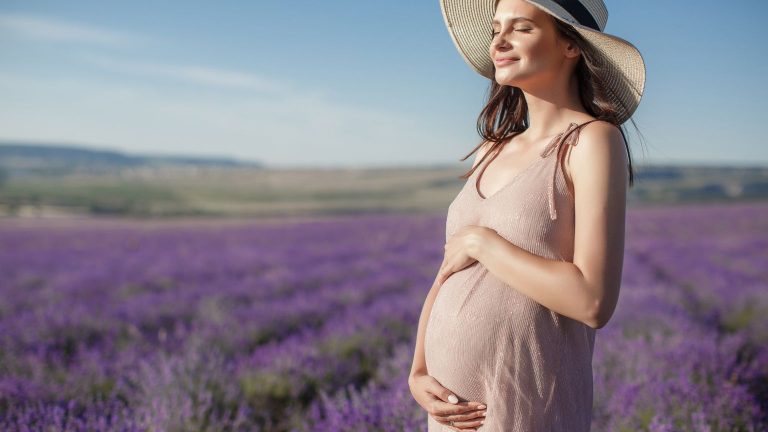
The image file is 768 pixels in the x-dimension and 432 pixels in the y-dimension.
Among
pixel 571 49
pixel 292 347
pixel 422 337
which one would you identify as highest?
pixel 571 49

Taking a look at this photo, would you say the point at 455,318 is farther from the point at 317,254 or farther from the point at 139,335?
the point at 317,254

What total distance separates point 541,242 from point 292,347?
305cm

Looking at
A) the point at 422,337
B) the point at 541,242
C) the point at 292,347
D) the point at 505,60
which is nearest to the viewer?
the point at 541,242

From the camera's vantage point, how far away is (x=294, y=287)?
7609 millimetres

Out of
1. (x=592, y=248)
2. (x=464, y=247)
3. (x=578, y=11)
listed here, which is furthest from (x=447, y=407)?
(x=578, y=11)

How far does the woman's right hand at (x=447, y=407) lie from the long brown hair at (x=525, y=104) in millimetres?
611

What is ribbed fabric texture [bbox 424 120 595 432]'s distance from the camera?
131 centimetres

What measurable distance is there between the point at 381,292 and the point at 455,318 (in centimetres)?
583

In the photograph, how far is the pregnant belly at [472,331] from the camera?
1351 millimetres

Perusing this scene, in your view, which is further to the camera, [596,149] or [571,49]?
Answer: [571,49]

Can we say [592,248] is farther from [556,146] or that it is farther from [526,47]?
[526,47]

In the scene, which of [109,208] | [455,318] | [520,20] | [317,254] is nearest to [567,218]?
[455,318]

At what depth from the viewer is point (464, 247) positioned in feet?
4.59

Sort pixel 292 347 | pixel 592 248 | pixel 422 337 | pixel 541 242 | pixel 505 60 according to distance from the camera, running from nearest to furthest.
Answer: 1. pixel 592 248
2. pixel 541 242
3. pixel 505 60
4. pixel 422 337
5. pixel 292 347
